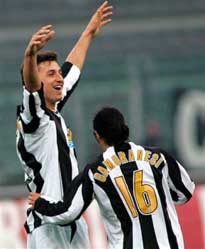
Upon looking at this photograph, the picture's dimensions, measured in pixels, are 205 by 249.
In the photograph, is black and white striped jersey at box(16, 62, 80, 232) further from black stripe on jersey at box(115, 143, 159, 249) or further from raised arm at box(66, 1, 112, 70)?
raised arm at box(66, 1, 112, 70)

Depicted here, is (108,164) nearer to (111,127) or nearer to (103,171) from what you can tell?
(103,171)

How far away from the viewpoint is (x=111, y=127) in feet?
20.8

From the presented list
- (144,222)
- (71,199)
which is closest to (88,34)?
(71,199)

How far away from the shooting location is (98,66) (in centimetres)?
1750

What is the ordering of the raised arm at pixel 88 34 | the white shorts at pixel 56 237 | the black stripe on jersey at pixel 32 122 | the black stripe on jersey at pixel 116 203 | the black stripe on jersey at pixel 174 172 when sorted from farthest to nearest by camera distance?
the raised arm at pixel 88 34, the white shorts at pixel 56 237, the black stripe on jersey at pixel 32 122, the black stripe on jersey at pixel 174 172, the black stripe on jersey at pixel 116 203

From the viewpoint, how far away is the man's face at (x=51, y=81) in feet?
23.0

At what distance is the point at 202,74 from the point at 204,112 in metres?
0.62

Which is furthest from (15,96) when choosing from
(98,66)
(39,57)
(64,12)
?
(39,57)

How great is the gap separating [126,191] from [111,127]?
358mm

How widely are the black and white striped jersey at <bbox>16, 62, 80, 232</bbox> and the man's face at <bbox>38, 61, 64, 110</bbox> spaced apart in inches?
3.4

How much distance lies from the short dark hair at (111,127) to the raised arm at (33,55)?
48 centimetres

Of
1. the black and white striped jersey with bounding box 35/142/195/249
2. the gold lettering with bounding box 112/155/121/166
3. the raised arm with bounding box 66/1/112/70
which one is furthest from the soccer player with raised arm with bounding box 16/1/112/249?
the raised arm with bounding box 66/1/112/70

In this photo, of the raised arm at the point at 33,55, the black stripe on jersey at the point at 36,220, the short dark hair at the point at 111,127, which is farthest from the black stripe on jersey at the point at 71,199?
the raised arm at the point at 33,55

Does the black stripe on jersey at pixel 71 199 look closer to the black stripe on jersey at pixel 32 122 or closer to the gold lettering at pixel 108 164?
the gold lettering at pixel 108 164
